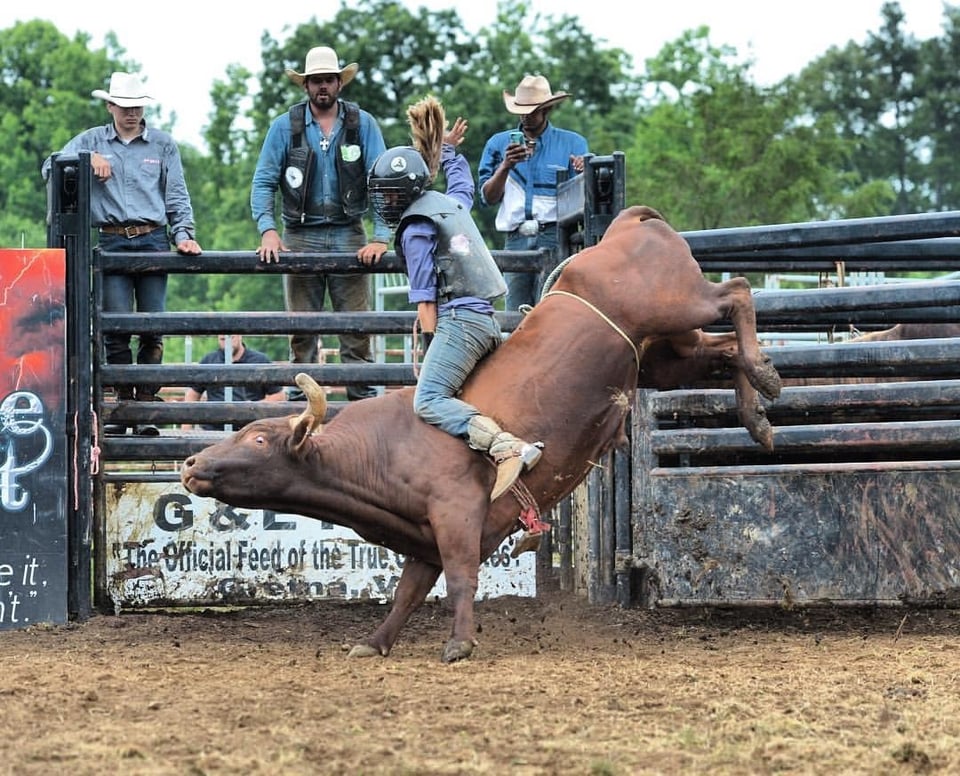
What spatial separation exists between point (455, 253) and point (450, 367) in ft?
1.69

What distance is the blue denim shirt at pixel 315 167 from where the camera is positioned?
8086mm

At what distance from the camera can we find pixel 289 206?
8203 millimetres

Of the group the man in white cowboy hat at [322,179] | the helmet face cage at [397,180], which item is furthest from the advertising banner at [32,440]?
the helmet face cage at [397,180]

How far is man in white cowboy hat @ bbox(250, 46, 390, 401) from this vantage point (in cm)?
811

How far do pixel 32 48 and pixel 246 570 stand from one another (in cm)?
4331

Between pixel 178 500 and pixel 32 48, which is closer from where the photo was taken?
pixel 178 500

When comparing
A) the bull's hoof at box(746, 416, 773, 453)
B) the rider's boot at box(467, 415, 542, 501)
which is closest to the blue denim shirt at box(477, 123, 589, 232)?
the bull's hoof at box(746, 416, 773, 453)

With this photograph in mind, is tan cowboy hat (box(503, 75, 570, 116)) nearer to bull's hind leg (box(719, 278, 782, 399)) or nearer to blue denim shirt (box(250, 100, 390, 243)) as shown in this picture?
blue denim shirt (box(250, 100, 390, 243))

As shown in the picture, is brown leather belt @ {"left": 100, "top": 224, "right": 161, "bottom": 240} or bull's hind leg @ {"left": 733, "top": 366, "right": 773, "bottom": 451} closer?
bull's hind leg @ {"left": 733, "top": 366, "right": 773, "bottom": 451}

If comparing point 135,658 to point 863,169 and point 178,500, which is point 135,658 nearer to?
point 178,500

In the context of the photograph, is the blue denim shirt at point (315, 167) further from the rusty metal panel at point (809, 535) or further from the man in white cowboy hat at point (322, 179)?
the rusty metal panel at point (809, 535)

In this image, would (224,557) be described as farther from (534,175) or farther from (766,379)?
(766,379)

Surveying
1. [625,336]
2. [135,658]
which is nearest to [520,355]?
[625,336]

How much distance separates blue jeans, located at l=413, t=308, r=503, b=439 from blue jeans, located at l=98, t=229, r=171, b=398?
80.2 inches
